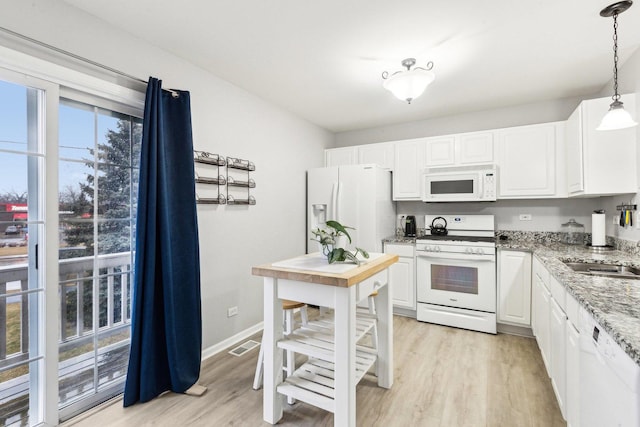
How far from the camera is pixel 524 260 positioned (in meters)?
3.00

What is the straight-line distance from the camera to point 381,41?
222 centimetres

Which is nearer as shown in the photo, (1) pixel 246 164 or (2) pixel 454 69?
(2) pixel 454 69

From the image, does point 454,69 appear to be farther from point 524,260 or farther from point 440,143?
point 524,260

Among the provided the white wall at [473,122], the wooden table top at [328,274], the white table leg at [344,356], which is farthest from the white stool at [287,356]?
the white wall at [473,122]

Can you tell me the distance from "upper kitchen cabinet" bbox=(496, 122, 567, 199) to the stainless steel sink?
4.15ft

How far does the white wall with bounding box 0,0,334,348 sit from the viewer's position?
1813 mm

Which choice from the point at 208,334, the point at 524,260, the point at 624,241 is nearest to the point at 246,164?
the point at 208,334

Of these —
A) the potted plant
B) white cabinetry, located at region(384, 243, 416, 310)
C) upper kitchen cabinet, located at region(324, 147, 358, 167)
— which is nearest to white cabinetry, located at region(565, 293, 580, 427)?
the potted plant

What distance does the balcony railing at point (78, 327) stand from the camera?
1.66 m

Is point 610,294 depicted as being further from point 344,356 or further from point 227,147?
point 227,147

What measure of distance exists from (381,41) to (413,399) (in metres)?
2.53

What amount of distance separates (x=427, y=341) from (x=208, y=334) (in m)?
2.07

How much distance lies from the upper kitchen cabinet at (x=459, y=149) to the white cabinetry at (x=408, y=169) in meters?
0.10

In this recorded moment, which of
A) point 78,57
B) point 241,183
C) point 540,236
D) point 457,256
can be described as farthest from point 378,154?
point 78,57
